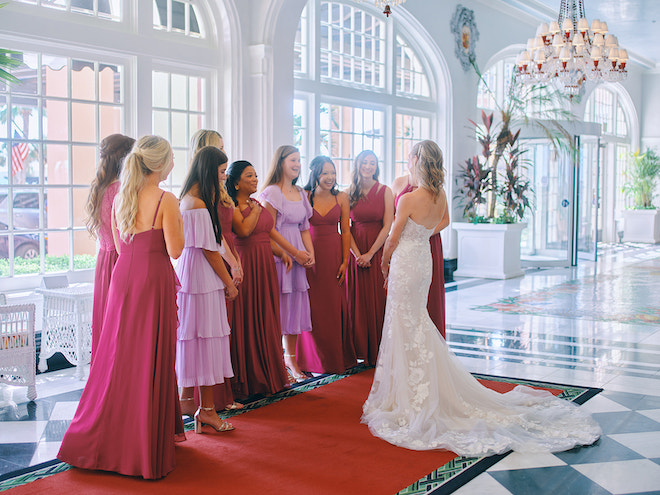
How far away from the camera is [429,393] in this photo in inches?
157

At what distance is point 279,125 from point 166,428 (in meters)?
4.10

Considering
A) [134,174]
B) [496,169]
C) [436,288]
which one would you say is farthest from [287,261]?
[496,169]

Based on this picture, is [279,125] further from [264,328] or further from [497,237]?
[497,237]

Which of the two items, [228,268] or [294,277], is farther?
[294,277]

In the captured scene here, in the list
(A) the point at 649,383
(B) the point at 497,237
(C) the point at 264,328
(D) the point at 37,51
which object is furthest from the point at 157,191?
(B) the point at 497,237

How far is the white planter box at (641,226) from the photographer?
1784 cm

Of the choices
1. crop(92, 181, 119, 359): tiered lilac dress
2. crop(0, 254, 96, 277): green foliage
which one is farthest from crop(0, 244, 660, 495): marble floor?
crop(0, 254, 96, 277): green foliage

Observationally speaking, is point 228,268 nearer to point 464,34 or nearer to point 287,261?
point 287,261

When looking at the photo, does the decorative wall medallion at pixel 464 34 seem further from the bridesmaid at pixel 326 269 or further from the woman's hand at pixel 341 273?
the woman's hand at pixel 341 273

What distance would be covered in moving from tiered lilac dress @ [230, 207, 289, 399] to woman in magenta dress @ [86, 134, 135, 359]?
80cm

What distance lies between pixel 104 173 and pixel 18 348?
1346 mm

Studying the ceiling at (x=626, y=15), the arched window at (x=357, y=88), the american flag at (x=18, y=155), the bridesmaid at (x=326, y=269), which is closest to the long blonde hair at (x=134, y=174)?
the bridesmaid at (x=326, y=269)

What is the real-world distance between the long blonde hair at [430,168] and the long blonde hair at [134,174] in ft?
4.99

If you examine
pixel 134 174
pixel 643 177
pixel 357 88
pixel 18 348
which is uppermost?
pixel 357 88
